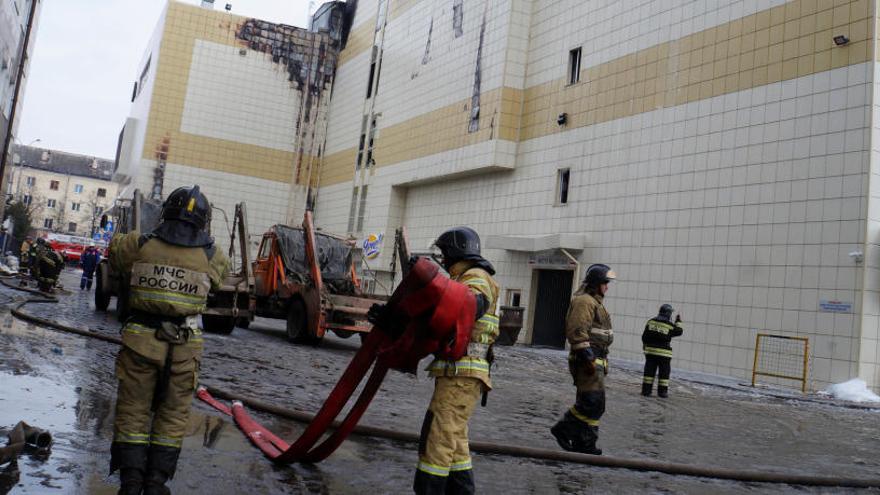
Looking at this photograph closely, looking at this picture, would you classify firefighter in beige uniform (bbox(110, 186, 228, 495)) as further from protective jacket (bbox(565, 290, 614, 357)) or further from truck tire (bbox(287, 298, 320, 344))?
truck tire (bbox(287, 298, 320, 344))

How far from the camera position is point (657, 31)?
62.6 ft

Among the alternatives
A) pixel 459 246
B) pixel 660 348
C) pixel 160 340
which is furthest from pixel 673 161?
pixel 160 340

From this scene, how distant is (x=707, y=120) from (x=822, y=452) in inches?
427

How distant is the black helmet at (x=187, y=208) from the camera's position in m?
4.46

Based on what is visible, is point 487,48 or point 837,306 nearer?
point 837,306

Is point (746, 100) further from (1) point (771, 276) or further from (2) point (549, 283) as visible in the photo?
(2) point (549, 283)

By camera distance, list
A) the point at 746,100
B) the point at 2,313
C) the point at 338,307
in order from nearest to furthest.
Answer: the point at 2,313, the point at 338,307, the point at 746,100

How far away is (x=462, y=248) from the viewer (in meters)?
4.65

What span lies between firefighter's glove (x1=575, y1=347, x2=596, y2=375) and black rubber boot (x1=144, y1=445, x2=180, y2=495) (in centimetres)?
393

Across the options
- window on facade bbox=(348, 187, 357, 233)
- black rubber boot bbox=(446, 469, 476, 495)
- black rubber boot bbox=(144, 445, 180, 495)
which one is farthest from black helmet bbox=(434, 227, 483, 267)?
window on facade bbox=(348, 187, 357, 233)

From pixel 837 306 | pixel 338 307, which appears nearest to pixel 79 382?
pixel 338 307

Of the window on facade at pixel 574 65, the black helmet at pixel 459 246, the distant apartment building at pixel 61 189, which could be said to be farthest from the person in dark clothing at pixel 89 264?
the distant apartment building at pixel 61 189

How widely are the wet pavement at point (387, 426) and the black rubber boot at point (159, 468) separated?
0.27 meters

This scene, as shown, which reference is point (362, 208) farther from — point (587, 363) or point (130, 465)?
point (130, 465)
